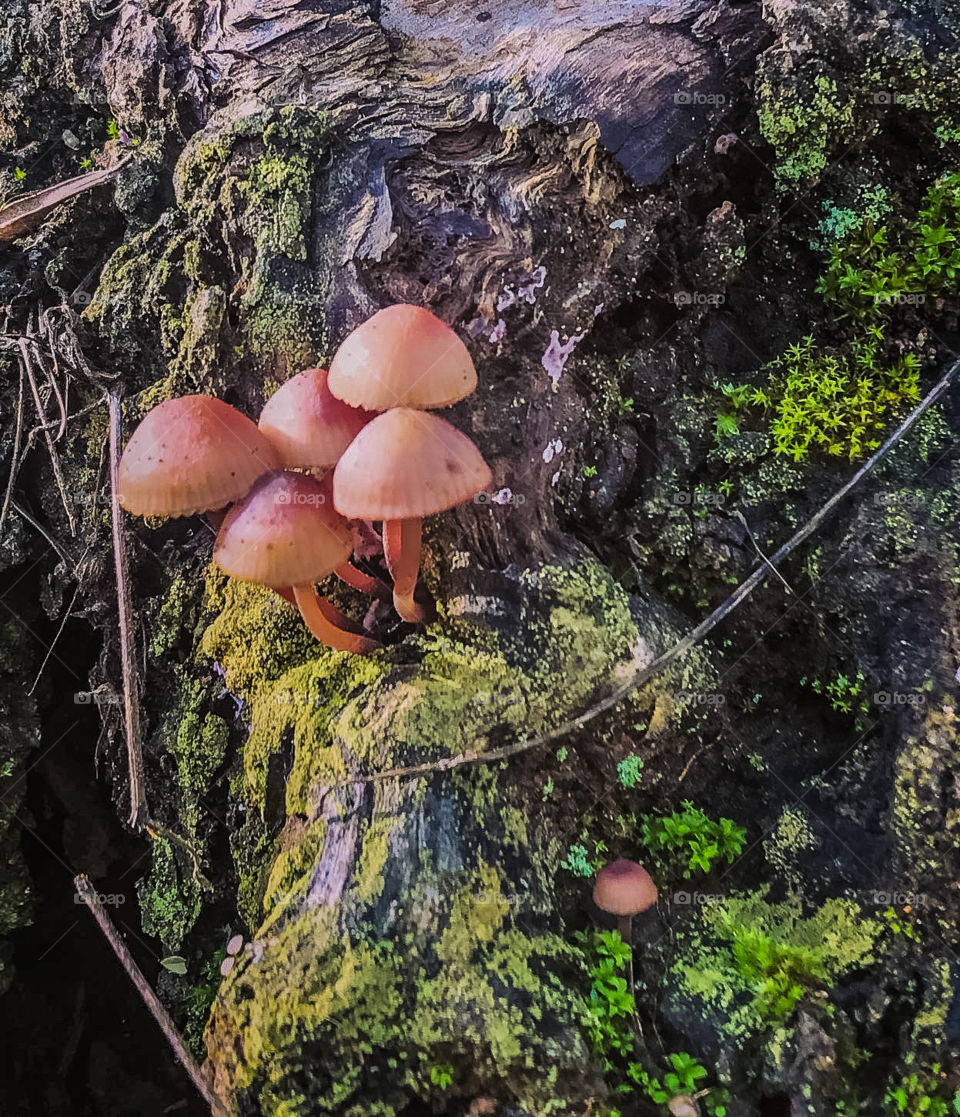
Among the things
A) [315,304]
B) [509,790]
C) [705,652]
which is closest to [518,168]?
[315,304]

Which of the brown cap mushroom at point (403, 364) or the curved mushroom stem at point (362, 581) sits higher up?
the brown cap mushroom at point (403, 364)

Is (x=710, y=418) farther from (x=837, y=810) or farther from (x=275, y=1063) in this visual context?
(x=275, y=1063)

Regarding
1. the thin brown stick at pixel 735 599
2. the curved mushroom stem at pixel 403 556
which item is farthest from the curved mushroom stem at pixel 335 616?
the thin brown stick at pixel 735 599

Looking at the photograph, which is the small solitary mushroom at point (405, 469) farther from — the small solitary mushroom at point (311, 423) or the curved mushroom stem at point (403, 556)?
the curved mushroom stem at point (403, 556)

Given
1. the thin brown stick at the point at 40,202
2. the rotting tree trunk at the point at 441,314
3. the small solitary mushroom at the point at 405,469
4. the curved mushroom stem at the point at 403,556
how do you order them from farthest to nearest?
1. the thin brown stick at the point at 40,202
2. the curved mushroom stem at the point at 403,556
3. the rotting tree trunk at the point at 441,314
4. the small solitary mushroom at the point at 405,469

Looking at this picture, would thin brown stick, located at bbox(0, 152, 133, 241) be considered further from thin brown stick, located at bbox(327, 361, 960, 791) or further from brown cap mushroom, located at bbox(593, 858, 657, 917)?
brown cap mushroom, located at bbox(593, 858, 657, 917)

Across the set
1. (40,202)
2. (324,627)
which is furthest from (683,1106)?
(40,202)

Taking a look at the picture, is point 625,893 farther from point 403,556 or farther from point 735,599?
point 403,556

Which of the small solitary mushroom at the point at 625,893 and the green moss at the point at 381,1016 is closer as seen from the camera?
the green moss at the point at 381,1016
